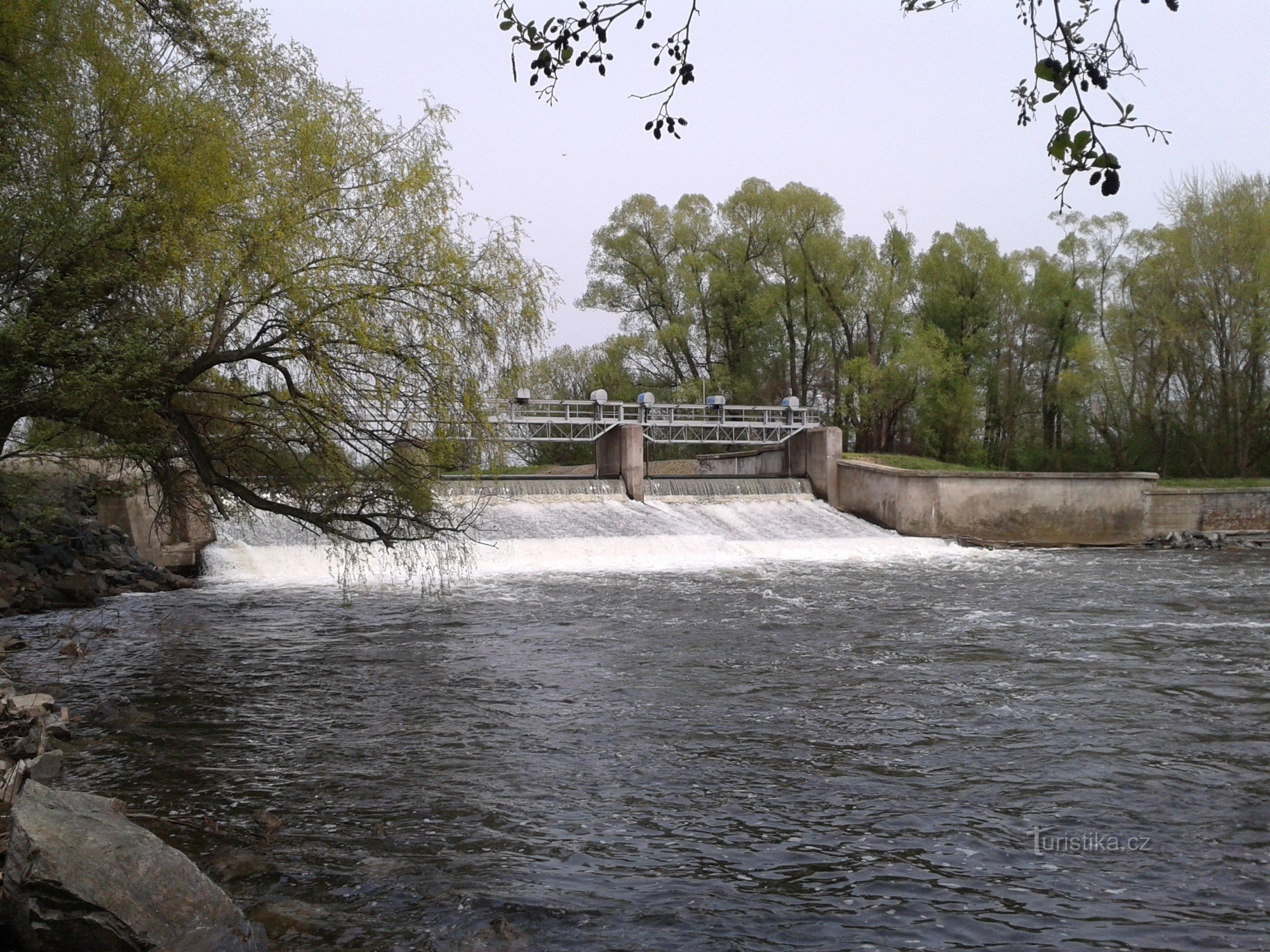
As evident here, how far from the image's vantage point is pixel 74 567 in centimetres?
1423

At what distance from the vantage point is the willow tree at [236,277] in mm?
8391

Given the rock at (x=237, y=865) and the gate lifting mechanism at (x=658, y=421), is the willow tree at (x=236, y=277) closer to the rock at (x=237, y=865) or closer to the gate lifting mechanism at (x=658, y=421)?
the rock at (x=237, y=865)

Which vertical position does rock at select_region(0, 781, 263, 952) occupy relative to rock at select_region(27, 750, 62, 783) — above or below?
above

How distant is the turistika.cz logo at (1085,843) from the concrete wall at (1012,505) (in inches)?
801

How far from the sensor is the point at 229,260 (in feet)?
29.5

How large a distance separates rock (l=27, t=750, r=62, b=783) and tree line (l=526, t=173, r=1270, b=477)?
28.5m

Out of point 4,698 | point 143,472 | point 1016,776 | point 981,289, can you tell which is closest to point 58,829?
point 4,698

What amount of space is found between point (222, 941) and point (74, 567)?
12269mm

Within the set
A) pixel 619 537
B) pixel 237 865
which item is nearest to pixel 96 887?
pixel 237 865

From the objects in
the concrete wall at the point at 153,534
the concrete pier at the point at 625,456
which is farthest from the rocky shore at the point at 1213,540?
the concrete wall at the point at 153,534

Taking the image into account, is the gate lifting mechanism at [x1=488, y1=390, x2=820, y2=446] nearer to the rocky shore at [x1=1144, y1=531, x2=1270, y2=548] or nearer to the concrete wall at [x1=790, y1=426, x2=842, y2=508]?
the concrete wall at [x1=790, y1=426, x2=842, y2=508]

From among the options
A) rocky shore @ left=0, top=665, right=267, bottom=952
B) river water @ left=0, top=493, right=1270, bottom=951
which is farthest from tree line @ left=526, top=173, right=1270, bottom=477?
rocky shore @ left=0, top=665, right=267, bottom=952

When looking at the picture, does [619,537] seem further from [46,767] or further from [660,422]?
[46,767]

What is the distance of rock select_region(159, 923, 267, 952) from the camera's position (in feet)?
11.9
